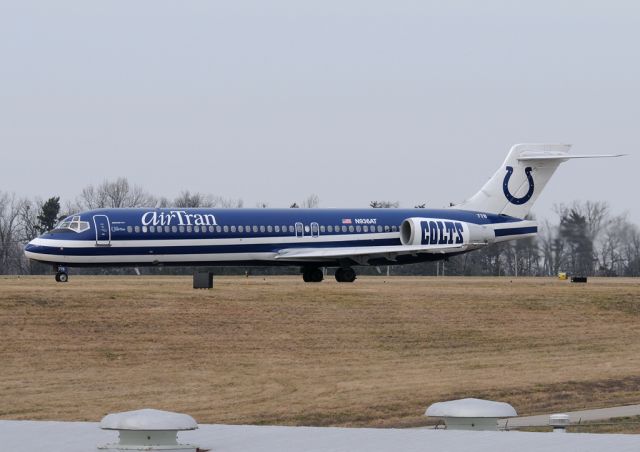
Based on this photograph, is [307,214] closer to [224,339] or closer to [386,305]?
[386,305]

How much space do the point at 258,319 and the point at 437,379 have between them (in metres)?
9.22

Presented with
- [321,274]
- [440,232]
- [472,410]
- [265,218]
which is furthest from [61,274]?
[472,410]

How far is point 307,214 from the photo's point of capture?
59188 millimetres

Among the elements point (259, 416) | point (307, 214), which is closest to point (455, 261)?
point (307, 214)

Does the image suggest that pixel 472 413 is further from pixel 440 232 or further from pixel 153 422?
pixel 440 232

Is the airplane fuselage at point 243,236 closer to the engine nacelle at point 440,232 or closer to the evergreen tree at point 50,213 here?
the engine nacelle at point 440,232

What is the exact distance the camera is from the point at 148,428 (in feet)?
38.7

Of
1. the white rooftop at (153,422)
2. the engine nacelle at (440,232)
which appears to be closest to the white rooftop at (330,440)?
the white rooftop at (153,422)

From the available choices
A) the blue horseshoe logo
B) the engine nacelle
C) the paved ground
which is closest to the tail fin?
the blue horseshoe logo

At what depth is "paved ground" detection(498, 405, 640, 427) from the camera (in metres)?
28.5

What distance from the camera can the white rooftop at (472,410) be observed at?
13352 mm

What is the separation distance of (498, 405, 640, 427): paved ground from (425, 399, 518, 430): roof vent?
44.5ft

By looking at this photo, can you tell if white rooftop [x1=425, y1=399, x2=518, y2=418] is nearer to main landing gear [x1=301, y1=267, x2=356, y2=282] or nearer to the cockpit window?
the cockpit window

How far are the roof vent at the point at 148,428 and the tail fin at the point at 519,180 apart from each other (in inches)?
2077
